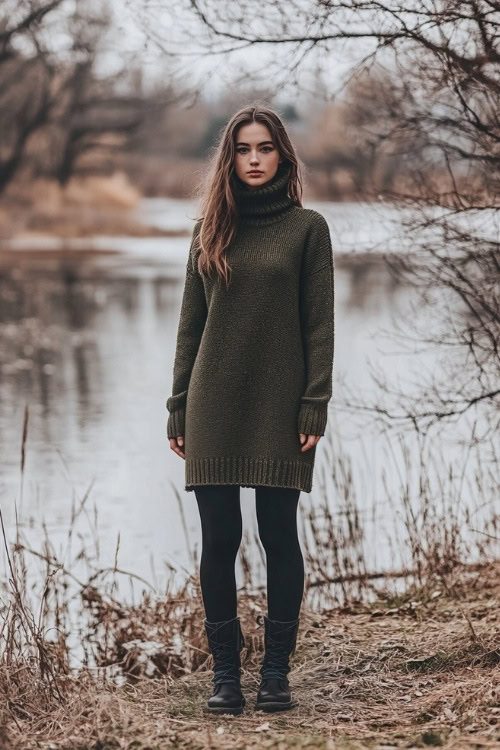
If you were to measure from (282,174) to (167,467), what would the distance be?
484 centimetres

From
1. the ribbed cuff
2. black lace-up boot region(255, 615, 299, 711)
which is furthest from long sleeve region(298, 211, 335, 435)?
black lace-up boot region(255, 615, 299, 711)

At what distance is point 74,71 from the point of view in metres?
34.5

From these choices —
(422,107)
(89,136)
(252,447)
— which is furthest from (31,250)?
(252,447)

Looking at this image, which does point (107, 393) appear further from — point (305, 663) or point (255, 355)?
point (255, 355)

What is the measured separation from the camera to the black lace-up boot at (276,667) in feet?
11.3

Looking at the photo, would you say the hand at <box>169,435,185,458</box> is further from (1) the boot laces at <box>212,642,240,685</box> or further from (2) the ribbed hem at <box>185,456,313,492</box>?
(1) the boot laces at <box>212,642,240,685</box>

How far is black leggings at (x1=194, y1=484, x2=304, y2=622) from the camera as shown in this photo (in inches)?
133

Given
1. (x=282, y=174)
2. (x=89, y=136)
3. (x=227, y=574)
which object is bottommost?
(x=227, y=574)

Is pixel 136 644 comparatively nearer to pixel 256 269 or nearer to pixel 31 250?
pixel 256 269

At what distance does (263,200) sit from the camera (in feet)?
11.2

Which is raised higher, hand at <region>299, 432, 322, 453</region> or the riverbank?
hand at <region>299, 432, 322, 453</region>

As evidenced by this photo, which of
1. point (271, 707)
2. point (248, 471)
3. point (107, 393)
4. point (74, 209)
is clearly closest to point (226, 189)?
point (248, 471)

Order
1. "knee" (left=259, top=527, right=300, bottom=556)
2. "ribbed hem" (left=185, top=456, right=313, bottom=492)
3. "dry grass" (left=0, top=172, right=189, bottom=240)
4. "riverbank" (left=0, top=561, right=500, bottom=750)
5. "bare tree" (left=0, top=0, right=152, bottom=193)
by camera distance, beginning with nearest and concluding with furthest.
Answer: "riverbank" (left=0, top=561, right=500, bottom=750)
"ribbed hem" (left=185, top=456, right=313, bottom=492)
"knee" (left=259, top=527, right=300, bottom=556)
"bare tree" (left=0, top=0, right=152, bottom=193)
"dry grass" (left=0, top=172, right=189, bottom=240)

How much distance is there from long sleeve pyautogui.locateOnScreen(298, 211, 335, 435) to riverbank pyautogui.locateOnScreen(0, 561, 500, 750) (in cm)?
87
